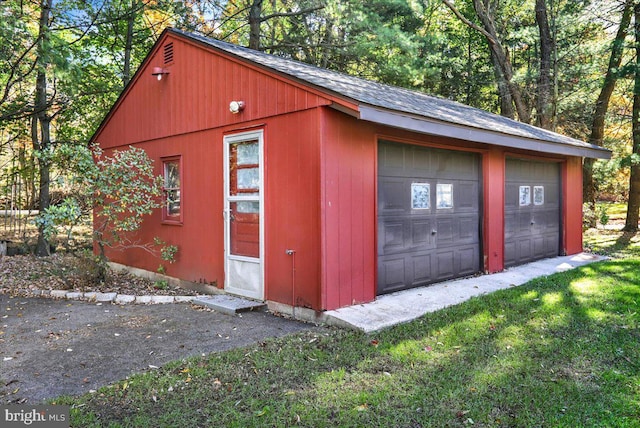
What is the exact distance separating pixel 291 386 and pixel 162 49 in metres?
6.44

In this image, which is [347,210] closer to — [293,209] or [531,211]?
[293,209]

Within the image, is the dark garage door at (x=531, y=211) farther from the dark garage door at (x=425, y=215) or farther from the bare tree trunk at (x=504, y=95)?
the bare tree trunk at (x=504, y=95)

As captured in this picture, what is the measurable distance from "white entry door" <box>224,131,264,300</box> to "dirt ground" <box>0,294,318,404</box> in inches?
25.0

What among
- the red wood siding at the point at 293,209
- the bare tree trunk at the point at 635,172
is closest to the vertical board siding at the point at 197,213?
the red wood siding at the point at 293,209

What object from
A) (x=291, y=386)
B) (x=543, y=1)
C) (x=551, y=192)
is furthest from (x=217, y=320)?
(x=543, y=1)

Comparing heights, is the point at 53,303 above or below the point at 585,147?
below

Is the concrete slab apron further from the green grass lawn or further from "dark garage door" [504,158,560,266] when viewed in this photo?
"dark garage door" [504,158,560,266]

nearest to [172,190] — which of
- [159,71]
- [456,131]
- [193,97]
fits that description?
[193,97]

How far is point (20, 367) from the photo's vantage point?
12.0 feet

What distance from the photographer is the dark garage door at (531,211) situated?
805cm

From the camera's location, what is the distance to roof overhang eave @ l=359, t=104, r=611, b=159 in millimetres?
4656

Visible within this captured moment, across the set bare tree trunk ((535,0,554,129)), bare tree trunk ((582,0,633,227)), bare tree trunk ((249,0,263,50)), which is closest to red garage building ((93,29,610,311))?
bare tree trunk ((535,0,554,129))

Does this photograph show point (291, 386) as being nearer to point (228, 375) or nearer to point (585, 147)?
point (228, 375)

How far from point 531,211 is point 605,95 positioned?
22.5 ft
